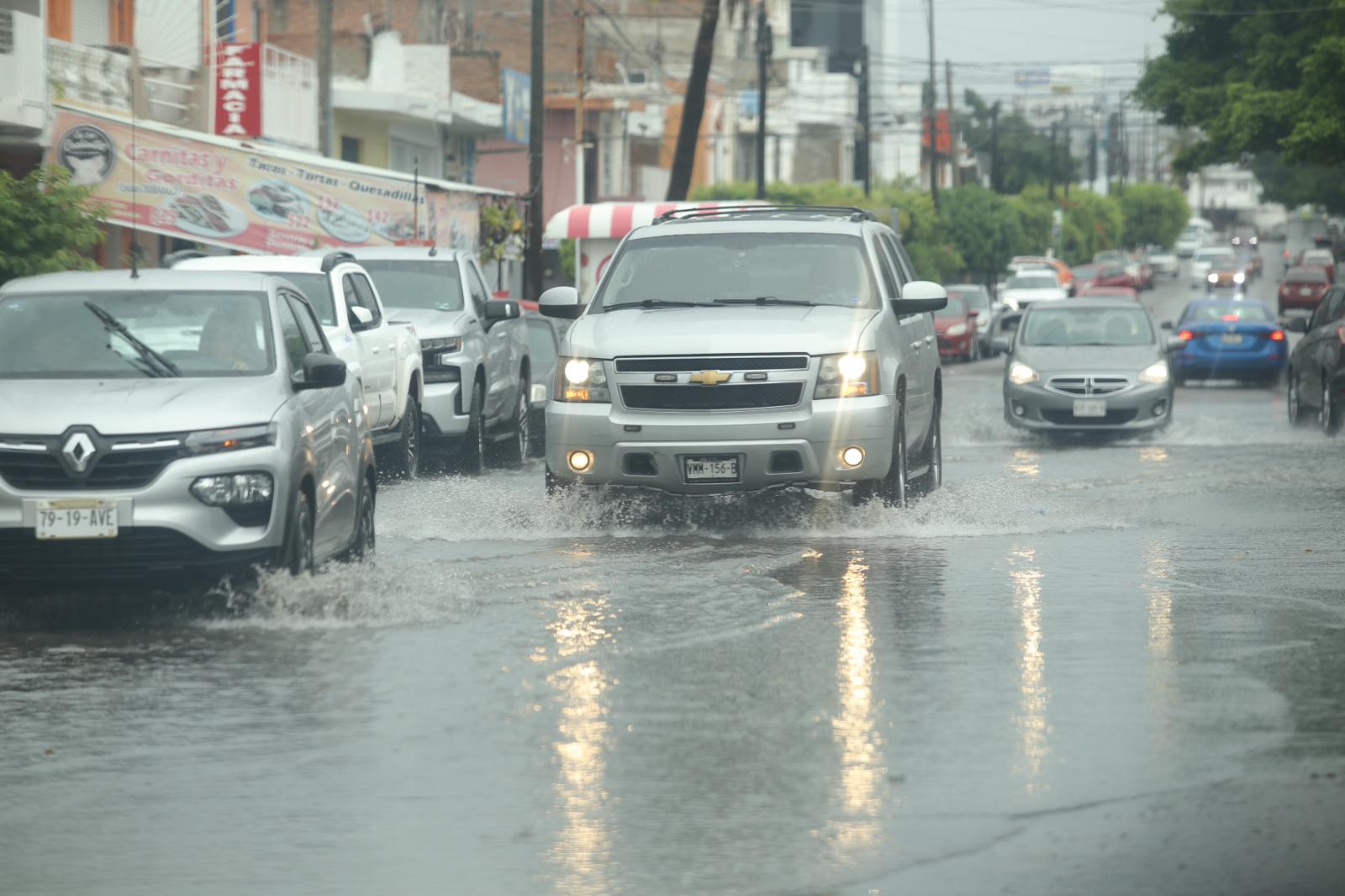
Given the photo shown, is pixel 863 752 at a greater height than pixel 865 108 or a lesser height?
lesser

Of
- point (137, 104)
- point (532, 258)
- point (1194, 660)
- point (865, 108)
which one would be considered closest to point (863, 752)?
point (1194, 660)

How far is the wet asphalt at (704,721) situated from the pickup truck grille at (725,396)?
0.82 metres

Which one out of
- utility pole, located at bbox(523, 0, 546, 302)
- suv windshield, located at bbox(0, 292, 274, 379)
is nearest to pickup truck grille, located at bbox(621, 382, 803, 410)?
suv windshield, located at bbox(0, 292, 274, 379)

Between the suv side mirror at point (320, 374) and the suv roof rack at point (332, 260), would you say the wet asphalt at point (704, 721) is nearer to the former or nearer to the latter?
the suv side mirror at point (320, 374)

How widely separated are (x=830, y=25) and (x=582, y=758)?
143 m

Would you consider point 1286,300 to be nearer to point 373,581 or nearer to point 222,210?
point 222,210

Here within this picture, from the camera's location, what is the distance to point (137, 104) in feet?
104

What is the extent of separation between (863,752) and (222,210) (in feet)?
72.1

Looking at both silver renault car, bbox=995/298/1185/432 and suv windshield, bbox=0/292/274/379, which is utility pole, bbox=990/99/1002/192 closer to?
silver renault car, bbox=995/298/1185/432

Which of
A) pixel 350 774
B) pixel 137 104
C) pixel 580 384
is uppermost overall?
pixel 137 104

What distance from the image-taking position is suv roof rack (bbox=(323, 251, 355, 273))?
57.7 ft

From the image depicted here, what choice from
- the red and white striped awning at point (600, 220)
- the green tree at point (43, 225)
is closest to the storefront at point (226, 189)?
the red and white striped awning at point (600, 220)

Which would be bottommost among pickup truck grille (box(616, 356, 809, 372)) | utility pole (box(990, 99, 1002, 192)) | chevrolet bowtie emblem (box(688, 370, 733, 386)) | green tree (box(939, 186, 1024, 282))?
chevrolet bowtie emblem (box(688, 370, 733, 386))

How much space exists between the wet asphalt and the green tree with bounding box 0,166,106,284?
8.24 m
